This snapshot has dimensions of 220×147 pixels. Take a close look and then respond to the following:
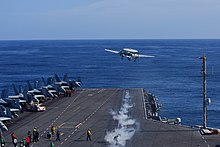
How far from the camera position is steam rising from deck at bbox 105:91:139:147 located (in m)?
51.8

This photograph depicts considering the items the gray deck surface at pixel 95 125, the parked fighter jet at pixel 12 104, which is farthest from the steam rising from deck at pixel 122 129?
the parked fighter jet at pixel 12 104

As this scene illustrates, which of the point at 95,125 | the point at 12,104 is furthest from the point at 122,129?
the point at 12,104

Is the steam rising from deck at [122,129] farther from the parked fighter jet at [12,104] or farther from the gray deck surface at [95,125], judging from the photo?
the parked fighter jet at [12,104]

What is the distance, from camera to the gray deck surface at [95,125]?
5241 cm

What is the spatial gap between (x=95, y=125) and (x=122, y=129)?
591 cm

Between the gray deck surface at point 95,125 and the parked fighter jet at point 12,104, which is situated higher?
the parked fighter jet at point 12,104

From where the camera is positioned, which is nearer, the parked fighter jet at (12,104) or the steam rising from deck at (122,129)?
the steam rising from deck at (122,129)

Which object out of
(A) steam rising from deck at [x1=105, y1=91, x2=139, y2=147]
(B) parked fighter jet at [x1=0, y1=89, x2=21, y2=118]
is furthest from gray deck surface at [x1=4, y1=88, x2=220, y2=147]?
(B) parked fighter jet at [x1=0, y1=89, x2=21, y2=118]

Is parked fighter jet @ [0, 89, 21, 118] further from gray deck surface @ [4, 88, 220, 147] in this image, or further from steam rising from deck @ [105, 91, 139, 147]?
steam rising from deck @ [105, 91, 139, 147]

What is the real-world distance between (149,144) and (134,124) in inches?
481

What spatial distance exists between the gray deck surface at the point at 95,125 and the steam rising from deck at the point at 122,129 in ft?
2.47

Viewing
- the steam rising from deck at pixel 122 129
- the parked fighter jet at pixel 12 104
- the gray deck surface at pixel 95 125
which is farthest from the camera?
the parked fighter jet at pixel 12 104

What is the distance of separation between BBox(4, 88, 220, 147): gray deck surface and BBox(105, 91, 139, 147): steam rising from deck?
753 mm

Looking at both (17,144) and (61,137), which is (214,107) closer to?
(61,137)
